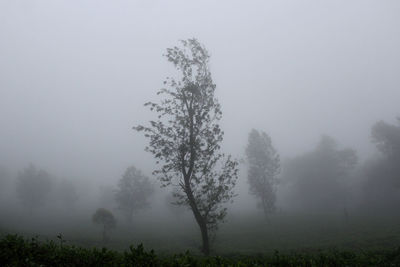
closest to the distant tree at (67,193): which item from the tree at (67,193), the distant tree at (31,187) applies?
the tree at (67,193)

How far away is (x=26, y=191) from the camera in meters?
74.1

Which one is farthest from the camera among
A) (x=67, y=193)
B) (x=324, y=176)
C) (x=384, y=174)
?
(x=67, y=193)

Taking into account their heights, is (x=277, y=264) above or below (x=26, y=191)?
below

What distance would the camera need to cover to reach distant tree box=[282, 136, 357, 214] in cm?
5981

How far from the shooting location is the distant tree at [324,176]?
59812 millimetres

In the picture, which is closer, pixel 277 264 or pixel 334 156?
pixel 277 264

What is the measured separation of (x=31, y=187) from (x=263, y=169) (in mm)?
73600

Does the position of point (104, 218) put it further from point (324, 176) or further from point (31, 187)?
point (324, 176)

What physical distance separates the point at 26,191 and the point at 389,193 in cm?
10640

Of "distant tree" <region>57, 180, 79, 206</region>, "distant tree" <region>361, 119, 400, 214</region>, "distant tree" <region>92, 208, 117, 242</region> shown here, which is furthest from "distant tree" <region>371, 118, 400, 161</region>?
"distant tree" <region>57, 180, 79, 206</region>

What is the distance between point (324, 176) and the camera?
209 feet

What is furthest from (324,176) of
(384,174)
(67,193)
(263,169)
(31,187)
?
(67,193)

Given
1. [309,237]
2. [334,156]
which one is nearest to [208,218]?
[309,237]

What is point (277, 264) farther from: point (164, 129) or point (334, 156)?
point (334, 156)
